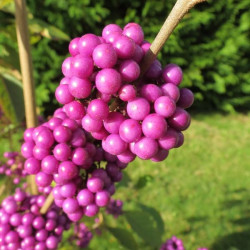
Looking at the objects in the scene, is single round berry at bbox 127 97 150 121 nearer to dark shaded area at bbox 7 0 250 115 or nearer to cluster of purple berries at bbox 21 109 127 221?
cluster of purple berries at bbox 21 109 127 221

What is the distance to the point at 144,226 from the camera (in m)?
1.54

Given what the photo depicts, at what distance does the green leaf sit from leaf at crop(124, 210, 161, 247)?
0.71m

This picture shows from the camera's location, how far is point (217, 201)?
440 centimetres

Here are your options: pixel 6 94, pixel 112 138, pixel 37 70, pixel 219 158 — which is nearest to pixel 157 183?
pixel 219 158

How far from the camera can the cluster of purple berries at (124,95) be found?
0.59 m

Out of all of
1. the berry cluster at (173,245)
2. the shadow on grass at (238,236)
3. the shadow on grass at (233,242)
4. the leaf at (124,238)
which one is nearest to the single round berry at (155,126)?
the leaf at (124,238)

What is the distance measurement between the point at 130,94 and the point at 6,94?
2.55 feet

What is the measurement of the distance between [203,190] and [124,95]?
4.31 m

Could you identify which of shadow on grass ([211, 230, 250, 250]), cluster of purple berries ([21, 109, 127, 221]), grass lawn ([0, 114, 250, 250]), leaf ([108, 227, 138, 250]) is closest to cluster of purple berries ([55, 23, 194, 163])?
cluster of purple berries ([21, 109, 127, 221])

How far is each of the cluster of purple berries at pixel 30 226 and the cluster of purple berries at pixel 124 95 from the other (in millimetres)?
476

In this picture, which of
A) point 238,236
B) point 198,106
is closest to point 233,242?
point 238,236

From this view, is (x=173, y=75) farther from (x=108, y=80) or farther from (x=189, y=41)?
(x=189, y=41)

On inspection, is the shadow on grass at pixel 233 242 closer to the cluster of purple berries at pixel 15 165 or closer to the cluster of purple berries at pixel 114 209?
the cluster of purple berries at pixel 114 209

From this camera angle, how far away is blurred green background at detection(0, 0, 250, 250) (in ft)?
13.4
